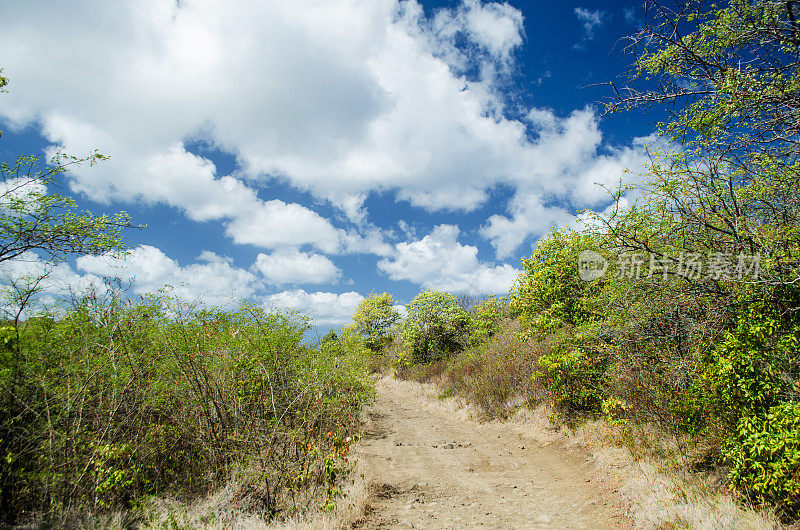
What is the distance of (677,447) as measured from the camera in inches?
238

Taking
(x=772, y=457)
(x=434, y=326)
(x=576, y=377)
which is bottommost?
(x=772, y=457)

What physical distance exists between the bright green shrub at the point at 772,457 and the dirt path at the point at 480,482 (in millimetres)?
1689

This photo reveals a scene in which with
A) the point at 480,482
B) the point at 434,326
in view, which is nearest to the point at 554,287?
the point at 480,482

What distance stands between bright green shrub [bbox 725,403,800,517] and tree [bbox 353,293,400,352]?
1296 inches

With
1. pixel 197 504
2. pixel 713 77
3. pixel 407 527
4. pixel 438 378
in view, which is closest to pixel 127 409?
pixel 197 504

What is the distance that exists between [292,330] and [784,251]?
964 cm

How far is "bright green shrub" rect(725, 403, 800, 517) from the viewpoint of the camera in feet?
12.6

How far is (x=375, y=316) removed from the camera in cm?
4028

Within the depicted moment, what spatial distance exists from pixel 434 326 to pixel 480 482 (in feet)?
44.5

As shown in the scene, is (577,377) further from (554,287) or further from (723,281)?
(723,281)

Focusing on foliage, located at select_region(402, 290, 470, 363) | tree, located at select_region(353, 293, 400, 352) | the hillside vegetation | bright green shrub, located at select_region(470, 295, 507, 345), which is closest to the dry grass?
the hillside vegetation

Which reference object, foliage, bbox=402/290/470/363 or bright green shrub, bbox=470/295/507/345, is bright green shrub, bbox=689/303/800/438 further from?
foliage, bbox=402/290/470/363

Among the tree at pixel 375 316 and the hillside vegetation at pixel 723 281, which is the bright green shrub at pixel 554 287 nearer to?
the hillside vegetation at pixel 723 281

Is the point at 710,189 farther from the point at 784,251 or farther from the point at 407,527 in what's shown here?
the point at 407,527
